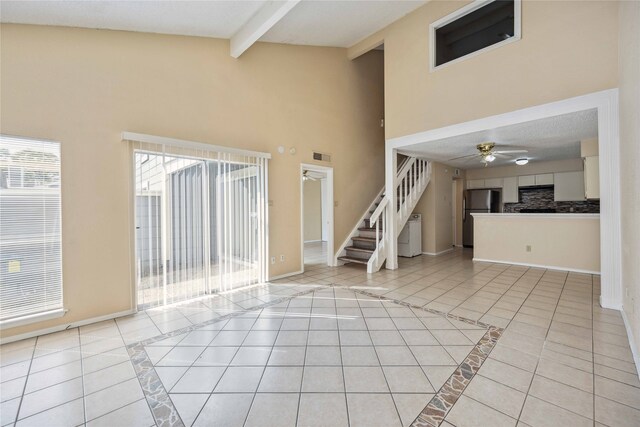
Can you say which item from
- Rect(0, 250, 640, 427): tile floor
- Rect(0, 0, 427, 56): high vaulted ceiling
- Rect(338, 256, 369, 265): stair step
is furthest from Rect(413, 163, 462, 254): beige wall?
Rect(0, 0, 427, 56): high vaulted ceiling

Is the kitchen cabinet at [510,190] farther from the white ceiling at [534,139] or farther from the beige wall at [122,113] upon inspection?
the beige wall at [122,113]

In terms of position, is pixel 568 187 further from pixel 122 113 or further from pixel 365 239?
pixel 122 113

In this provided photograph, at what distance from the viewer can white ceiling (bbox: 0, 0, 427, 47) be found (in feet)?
8.18

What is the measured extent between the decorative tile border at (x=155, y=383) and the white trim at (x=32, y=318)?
0.98 m

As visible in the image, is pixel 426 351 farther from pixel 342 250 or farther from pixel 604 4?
pixel 604 4

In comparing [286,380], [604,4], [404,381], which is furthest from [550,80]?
[286,380]

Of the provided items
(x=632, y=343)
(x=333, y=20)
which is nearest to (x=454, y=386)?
(x=632, y=343)

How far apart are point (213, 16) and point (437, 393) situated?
4.38m

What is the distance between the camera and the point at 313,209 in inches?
411

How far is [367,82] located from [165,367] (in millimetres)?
6752

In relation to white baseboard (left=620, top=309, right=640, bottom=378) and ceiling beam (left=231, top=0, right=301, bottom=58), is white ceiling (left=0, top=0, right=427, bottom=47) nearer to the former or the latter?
ceiling beam (left=231, top=0, right=301, bottom=58)

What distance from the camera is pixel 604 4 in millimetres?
3008

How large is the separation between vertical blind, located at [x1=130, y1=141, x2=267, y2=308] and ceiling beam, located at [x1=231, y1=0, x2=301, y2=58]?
154 centimetres

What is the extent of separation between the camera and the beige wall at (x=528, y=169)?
20.8 feet
